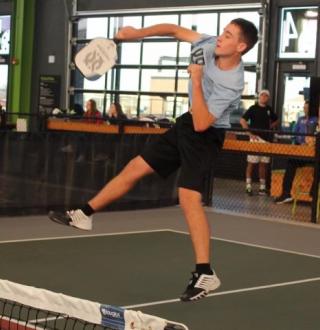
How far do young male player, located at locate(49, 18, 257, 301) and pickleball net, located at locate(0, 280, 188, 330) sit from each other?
0.82m

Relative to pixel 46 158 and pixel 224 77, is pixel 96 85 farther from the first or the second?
pixel 224 77

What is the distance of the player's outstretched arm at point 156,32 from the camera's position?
4805 millimetres

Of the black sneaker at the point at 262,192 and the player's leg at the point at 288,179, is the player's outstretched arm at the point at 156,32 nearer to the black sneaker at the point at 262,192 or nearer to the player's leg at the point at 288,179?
the player's leg at the point at 288,179

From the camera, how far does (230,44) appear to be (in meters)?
4.89

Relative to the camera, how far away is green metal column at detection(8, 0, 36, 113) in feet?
75.4

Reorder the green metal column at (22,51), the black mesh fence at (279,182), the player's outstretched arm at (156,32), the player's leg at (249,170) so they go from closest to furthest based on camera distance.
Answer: the player's outstretched arm at (156,32) → the black mesh fence at (279,182) → the player's leg at (249,170) → the green metal column at (22,51)

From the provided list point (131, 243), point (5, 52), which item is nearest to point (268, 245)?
point (131, 243)

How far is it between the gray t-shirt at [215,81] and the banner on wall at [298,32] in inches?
482

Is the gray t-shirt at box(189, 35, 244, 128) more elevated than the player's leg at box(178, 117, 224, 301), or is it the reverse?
the gray t-shirt at box(189, 35, 244, 128)

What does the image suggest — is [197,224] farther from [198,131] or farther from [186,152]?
[198,131]

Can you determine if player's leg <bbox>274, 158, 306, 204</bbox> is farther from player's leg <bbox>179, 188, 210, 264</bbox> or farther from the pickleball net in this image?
the pickleball net

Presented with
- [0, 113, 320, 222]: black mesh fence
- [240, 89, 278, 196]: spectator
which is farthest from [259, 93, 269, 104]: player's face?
[0, 113, 320, 222]: black mesh fence

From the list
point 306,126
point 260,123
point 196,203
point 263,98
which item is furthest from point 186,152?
point 263,98

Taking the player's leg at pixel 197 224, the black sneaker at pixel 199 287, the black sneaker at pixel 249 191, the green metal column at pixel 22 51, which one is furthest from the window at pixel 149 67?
the black sneaker at pixel 199 287
